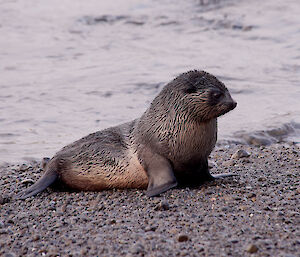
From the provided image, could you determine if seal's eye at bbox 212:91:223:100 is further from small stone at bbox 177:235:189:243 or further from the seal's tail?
the seal's tail

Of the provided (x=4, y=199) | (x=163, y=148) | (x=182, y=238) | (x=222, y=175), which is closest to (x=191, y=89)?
(x=163, y=148)

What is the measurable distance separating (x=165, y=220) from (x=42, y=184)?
175 centimetres

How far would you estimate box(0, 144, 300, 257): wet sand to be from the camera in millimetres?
4559

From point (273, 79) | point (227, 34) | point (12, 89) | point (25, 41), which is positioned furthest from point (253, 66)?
point (25, 41)

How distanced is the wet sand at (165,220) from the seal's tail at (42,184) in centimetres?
8

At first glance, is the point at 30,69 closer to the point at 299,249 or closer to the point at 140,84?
the point at 140,84

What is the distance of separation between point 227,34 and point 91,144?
12002 millimetres

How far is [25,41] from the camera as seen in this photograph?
668 inches

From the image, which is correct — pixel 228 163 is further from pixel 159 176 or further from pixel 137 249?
pixel 137 249

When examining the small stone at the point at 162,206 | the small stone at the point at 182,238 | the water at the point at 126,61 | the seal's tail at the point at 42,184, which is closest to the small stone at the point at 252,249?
the small stone at the point at 182,238

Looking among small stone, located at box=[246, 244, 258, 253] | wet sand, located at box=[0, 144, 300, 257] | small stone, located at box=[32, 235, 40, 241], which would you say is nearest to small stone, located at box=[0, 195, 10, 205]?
wet sand, located at box=[0, 144, 300, 257]

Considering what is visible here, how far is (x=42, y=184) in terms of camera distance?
20.9ft

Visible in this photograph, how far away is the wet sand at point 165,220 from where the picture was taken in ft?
15.0

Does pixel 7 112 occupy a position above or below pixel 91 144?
below
